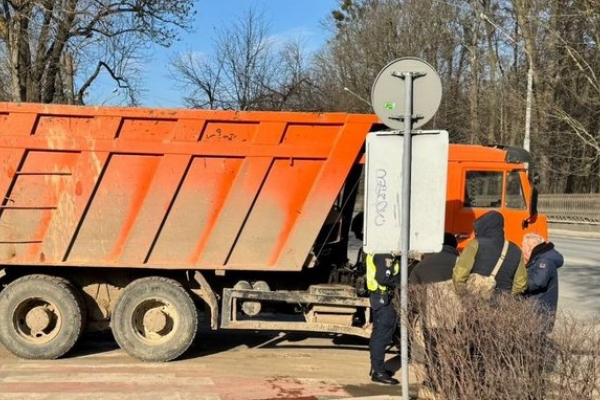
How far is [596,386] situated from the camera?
3.76m

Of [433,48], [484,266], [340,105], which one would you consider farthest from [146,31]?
[433,48]

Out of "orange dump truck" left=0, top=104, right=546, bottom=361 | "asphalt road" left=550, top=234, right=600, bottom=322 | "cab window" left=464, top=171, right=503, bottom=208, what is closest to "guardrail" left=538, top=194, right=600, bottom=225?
"asphalt road" left=550, top=234, right=600, bottom=322

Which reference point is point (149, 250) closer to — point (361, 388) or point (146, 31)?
point (361, 388)

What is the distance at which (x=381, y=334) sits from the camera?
6.48 metres

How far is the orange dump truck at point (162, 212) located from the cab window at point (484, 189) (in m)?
1.81

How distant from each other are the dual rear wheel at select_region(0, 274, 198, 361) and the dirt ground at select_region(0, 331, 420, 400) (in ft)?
0.54

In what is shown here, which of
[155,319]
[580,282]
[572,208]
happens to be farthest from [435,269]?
[572,208]

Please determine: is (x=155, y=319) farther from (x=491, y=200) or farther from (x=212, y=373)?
(x=491, y=200)

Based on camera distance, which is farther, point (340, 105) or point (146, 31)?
point (340, 105)

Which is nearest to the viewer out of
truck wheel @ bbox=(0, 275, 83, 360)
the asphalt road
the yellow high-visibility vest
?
the yellow high-visibility vest

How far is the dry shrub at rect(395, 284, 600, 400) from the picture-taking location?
383cm

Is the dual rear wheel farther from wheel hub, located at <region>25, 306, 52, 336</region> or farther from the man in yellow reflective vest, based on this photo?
the man in yellow reflective vest

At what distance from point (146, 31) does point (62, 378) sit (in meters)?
15.7

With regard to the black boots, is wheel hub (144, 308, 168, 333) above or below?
above
